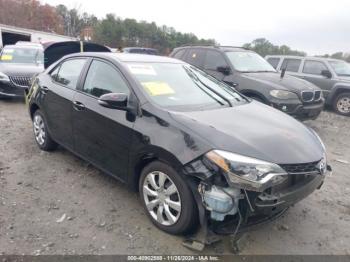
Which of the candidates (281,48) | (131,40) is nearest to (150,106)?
(281,48)

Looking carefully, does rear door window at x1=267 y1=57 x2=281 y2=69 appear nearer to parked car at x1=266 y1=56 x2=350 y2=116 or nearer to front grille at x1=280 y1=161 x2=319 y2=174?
parked car at x1=266 y1=56 x2=350 y2=116

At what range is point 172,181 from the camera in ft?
9.09

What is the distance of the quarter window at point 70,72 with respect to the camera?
13.3 ft

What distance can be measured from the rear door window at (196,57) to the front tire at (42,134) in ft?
14.0

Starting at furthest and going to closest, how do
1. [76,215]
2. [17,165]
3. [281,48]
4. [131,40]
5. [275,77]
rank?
[131,40] < [281,48] < [275,77] < [17,165] < [76,215]

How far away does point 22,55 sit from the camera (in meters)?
9.61

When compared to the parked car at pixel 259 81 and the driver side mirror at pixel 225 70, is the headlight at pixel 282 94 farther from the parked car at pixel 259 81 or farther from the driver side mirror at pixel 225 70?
the driver side mirror at pixel 225 70

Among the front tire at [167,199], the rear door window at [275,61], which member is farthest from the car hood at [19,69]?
the rear door window at [275,61]

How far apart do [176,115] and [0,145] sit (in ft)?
12.0

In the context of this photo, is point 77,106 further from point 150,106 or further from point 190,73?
point 190,73

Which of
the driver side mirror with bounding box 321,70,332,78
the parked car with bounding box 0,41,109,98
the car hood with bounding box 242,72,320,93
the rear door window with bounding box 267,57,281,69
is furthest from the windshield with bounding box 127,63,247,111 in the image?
the rear door window with bounding box 267,57,281,69

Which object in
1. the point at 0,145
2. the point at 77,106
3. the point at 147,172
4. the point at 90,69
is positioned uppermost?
the point at 90,69

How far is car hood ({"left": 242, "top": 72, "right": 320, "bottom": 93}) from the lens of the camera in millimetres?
6470

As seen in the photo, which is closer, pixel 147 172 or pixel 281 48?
pixel 147 172
